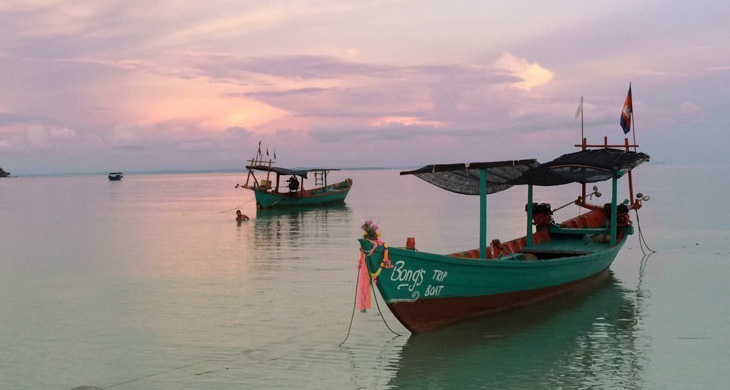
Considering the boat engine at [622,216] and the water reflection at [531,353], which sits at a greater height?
the boat engine at [622,216]

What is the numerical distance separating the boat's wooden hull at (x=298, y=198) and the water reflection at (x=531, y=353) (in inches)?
1463

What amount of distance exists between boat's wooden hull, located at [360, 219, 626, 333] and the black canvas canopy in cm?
207

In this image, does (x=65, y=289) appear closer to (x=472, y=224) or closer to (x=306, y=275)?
(x=306, y=275)

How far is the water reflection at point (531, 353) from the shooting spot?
10781 millimetres

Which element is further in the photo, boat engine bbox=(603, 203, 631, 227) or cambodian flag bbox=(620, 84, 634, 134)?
cambodian flag bbox=(620, 84, 634, 134)

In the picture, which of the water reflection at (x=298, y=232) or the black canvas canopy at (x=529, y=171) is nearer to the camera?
the black canvas canopy at (x=529, y=171)

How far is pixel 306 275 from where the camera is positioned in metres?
20.7

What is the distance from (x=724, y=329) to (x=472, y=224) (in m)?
26.0

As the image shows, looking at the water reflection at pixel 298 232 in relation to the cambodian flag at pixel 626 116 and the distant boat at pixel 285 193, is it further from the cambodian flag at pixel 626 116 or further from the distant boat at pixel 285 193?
the cambodian flag at pixel 626 116

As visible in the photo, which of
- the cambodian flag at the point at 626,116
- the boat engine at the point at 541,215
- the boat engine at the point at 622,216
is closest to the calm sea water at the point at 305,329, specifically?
the boat engine at the point at 622,216

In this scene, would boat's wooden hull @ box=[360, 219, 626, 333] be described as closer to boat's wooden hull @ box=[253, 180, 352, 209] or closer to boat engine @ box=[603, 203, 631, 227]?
boat engine @ box=[603, 203, 631, 227]

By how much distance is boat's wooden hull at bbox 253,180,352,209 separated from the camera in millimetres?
51344

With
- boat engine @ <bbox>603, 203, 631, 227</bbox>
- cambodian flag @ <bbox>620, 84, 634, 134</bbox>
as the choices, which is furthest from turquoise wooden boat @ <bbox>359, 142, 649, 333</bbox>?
cambodian flag @ <bbox>620, 84, 634, 134</bbox>

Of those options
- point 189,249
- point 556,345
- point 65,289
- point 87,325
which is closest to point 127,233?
point 189,249
